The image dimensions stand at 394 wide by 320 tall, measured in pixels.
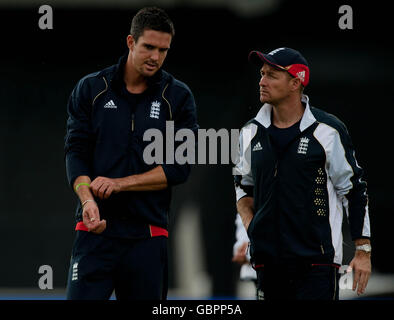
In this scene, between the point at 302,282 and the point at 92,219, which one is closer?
the point at 92,219

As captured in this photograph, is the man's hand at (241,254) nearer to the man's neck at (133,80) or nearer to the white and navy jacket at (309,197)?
the white and navy jacket at (309,197)

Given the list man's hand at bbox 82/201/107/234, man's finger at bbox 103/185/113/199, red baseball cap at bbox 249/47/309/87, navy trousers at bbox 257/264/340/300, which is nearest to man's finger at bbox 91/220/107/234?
man's hand at bbox 82/201/107/234

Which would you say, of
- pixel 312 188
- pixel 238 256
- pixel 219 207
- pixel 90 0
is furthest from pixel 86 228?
pixel 90 0

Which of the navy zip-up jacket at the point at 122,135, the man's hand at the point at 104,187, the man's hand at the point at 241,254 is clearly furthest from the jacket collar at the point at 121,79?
the man's hand at the point at 241,254

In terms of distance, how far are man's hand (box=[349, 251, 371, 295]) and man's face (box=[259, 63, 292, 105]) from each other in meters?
1.03

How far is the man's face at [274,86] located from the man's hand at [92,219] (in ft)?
4.04

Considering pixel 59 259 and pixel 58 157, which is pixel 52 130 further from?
pixel 59 259

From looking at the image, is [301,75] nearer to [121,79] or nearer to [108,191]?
[121,79]

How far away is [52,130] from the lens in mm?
12469

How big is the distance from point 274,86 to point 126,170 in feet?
→ 3.42

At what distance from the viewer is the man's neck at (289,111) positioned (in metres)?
5.11

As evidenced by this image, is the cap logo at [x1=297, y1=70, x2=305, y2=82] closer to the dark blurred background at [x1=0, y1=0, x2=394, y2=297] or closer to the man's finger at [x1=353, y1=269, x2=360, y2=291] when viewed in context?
the man's finger at [x1=353, y1=269, x2=360, y2=291]

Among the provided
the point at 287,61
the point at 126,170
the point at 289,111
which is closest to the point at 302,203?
the point at 289,111

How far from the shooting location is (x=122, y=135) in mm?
4844
